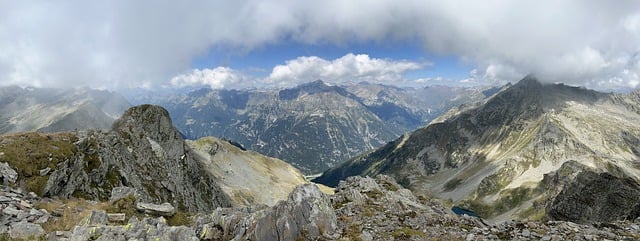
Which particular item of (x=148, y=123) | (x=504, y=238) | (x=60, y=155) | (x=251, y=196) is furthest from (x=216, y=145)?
(x=504, y=238)

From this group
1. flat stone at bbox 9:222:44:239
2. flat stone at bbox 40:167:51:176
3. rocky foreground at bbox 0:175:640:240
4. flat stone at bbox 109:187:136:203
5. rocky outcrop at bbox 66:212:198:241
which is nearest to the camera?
rocky outcrop at bbox 66:212:198:241

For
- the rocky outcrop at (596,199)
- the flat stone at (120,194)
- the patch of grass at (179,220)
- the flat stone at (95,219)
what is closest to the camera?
the flat stone at (95,219)

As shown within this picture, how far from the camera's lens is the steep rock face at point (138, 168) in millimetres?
46241

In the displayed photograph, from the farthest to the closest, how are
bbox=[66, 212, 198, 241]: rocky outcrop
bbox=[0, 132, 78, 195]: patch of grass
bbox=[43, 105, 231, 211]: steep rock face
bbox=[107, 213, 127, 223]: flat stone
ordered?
bbox=[43, 105, 231, 211]: steep rock face, bbox=[0, 132, 78, 195]: patch of grass, bbox=[107, 213, 127, 223]: flat stone, bbox=[66, 212, 198, 241]: rocky outcrop

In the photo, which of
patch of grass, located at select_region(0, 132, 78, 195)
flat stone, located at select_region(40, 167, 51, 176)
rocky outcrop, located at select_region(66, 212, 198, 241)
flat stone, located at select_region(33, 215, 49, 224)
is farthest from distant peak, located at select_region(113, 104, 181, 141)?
rocky outcrop, located at select_region(66, 212, 198, 241)

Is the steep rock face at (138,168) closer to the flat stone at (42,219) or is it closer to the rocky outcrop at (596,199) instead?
the flat stone at (42,219)

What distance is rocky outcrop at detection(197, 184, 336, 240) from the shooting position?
23109 mm

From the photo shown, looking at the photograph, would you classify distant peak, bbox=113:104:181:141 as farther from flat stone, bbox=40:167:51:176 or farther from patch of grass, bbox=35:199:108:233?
patch of grass, bbox=35:199:108:233

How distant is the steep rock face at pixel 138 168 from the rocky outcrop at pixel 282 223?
23.0 meters

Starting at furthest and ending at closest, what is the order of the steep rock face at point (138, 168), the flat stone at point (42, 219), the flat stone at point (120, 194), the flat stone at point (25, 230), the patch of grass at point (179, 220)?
the steep rock face at point (138, 168) < the flat stone at point (120, 194) < the patch of grass at point (179, 220) < the flat stone at point (42, 219) < the flat stone at point (25, 230)

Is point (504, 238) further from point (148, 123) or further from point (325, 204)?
point (148, 123)

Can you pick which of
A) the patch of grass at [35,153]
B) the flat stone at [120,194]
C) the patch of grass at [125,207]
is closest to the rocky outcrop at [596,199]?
the flat stone at [120,194]

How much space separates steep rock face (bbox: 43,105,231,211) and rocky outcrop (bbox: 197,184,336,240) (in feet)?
75.4

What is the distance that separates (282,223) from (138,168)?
55007mm
